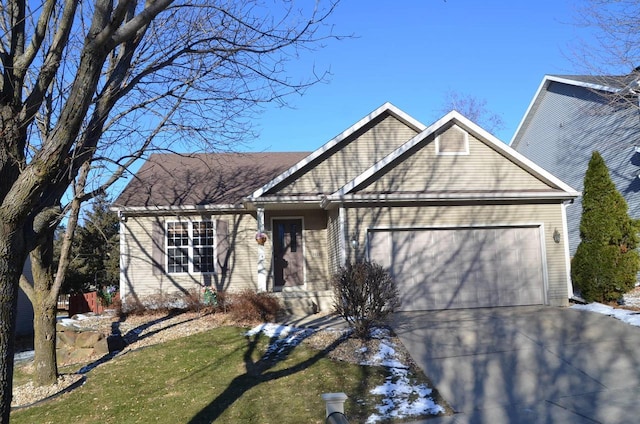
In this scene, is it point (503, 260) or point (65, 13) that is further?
point (503, 260)

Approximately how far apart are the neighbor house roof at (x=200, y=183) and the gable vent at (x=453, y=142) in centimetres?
601

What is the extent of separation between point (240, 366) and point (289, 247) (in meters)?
7.29

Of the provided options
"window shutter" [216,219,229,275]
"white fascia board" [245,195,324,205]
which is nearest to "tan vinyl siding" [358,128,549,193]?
"white fascia board" [245,195,324,205]

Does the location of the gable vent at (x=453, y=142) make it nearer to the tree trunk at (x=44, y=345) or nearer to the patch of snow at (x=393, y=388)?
the patch of snow at (x=393, y=388)

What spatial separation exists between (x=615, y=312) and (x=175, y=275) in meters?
11.5

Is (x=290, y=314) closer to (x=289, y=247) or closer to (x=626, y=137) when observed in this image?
(x=289, y=247)

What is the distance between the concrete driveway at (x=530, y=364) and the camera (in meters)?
6.43

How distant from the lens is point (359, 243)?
1286cm

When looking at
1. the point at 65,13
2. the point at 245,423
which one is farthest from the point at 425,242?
the point at 65,13

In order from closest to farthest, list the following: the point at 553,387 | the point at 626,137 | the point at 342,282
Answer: the point at 553,387 < the point at 342,282 < the point at 626,137

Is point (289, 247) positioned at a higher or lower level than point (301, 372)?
higher

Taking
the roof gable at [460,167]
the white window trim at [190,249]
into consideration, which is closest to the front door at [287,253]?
the white window trim at [190,249]

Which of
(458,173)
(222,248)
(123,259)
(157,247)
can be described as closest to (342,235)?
(458,173)

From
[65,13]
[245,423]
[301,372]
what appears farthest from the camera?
[301,372]
